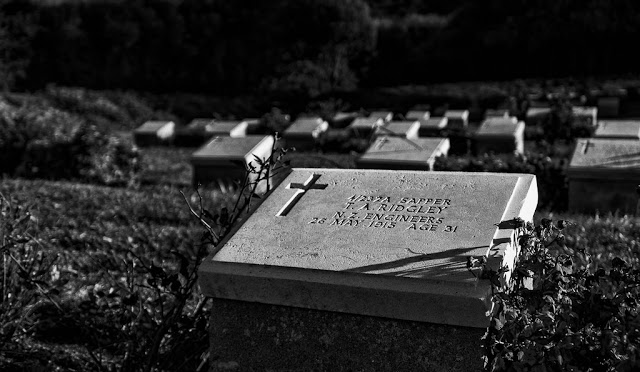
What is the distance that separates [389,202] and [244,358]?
2.69 feet

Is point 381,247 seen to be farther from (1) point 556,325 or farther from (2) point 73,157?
(2) point 73,157

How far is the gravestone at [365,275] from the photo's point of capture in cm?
240

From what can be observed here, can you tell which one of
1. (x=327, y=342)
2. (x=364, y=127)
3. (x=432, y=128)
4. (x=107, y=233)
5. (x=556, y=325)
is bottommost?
(x=364, y=127)

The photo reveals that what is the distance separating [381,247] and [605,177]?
12.7 ft

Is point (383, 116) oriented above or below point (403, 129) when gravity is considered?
below

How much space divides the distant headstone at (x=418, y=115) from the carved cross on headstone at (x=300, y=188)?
7.84 metres

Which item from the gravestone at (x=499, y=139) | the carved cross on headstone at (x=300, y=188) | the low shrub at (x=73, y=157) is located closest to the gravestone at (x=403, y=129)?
the gravestone at (x=499, y=139)

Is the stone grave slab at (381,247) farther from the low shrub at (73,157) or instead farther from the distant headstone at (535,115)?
the distant headstone at (535,115)

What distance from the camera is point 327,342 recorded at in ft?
8.61

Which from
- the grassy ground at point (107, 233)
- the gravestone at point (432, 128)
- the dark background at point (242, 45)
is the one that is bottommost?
the dark background at point (242, 45)

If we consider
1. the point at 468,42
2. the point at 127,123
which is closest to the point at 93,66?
the point at 127,123

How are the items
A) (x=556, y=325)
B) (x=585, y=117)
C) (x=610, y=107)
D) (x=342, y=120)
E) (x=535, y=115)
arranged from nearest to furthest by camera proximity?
1. (x=556, y=325)
2. (x=585, y=117)
3. (x=535, y=115)
4. (x=610, y=107)
5. (x=342, y=120)

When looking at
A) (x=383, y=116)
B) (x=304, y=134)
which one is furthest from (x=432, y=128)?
(x=304, y=134)

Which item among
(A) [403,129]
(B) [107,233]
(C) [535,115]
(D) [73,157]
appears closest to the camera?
(B) [107,233]
